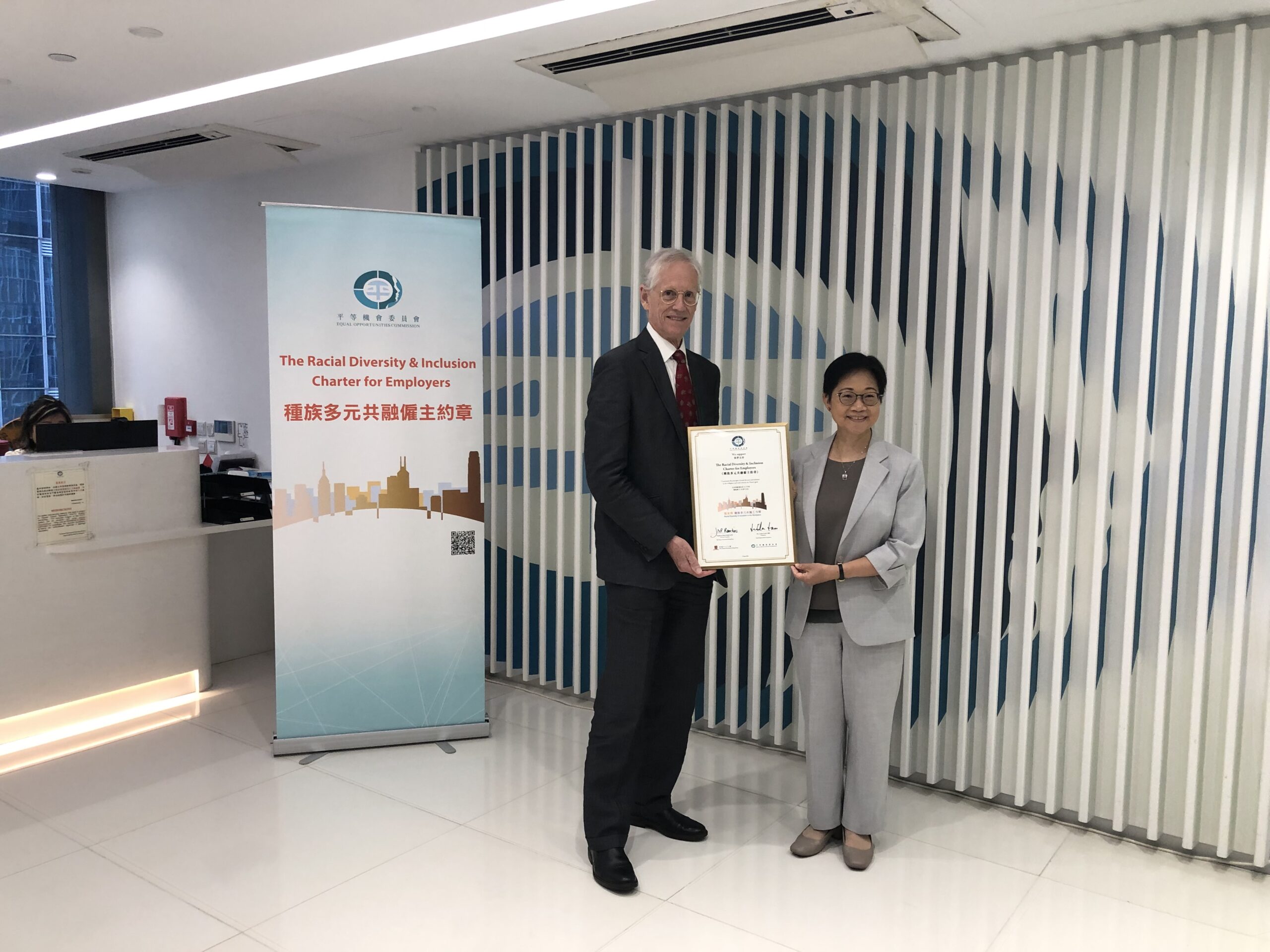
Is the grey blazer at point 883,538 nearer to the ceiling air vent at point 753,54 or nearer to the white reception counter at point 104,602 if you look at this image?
the ceiling air vent at point 753,54

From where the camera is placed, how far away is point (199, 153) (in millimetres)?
5406

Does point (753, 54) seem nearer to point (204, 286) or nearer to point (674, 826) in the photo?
point (674, 826)

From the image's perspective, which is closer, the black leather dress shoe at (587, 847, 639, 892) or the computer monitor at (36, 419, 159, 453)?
the black leather dress shoe at (587, 847, 639, 892)

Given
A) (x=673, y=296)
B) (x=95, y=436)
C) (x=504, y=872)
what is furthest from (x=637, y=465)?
(x=95, y=436)

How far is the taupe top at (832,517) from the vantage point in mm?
3197

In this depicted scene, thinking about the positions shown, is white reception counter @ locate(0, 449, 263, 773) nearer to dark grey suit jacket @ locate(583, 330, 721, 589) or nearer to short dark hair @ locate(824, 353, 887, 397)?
dark grey suit jacket @ locate(583, 330, 721, 589)

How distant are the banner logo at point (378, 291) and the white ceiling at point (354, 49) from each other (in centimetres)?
84

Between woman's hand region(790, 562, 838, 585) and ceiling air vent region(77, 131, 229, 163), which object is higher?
ceiling air vent region(77, 131, 229, 163)

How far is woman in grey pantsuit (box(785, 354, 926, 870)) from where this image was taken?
10.3ft

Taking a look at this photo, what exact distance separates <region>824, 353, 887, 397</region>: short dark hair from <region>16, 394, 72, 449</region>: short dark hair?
4094 mm

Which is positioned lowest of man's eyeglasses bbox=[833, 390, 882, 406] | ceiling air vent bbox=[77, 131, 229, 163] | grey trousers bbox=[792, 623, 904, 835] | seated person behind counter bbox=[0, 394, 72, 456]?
grey trousers bbox=[792, 623, 904, 835]

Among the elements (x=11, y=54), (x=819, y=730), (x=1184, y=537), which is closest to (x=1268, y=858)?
(x=1184, y=537)

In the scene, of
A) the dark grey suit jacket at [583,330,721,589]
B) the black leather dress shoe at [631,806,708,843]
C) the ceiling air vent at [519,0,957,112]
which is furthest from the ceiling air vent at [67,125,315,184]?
the black leather dress shoe at [631,806,708,843]

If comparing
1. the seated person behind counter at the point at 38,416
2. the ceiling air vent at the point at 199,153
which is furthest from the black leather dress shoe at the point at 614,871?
the ceiling air vent at the point at 199,153
